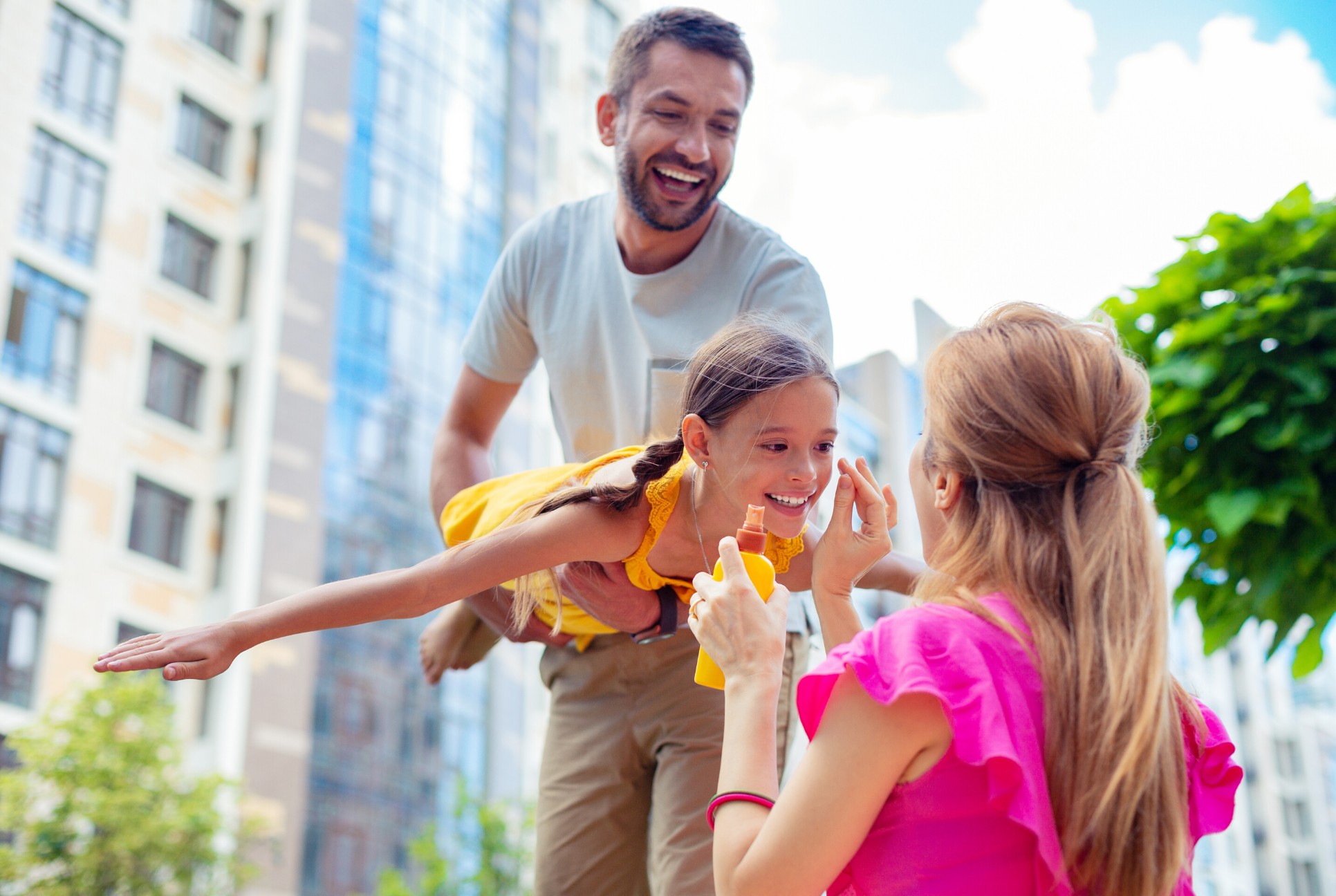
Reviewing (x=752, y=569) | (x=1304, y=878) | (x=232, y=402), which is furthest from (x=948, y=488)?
(x=1304, y=878)

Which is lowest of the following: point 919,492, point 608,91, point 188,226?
point 919,492

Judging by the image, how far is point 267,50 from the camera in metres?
23.9

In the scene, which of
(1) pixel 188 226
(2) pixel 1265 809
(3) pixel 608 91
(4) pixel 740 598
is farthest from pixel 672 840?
(2) pixel 1265 809

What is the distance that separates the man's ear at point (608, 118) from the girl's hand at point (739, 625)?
1.77m

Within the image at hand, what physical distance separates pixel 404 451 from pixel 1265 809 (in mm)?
29024

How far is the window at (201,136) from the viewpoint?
2208 cm

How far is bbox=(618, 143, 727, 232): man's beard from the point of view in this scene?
3.12m

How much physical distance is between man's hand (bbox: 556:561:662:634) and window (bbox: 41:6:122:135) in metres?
19.7

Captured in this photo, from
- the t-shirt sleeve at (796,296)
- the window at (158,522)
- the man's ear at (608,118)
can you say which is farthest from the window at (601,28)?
the t-shirt sleeve at (796,296)

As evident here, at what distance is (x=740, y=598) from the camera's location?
186 centimetres

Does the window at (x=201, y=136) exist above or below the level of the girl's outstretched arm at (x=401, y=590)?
above

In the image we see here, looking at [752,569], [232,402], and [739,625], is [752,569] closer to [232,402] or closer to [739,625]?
[739,625]

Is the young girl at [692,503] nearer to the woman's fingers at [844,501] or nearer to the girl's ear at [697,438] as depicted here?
the girl's ear at [697,438]

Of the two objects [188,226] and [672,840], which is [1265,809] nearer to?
[188,226]
